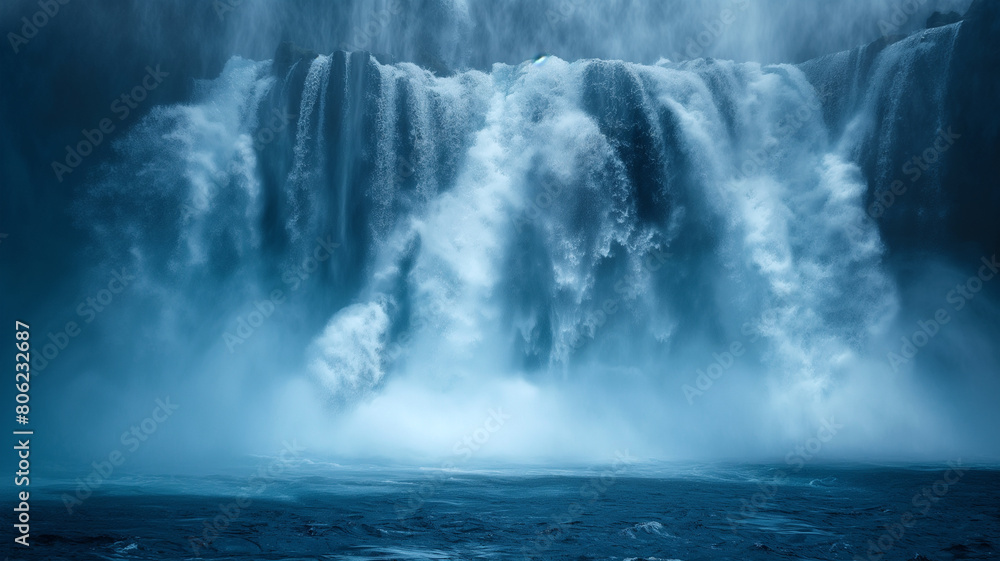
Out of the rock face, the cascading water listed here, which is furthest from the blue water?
the rock face

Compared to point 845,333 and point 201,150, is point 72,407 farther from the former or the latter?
point 845,333

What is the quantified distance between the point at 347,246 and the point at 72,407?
1027 cm

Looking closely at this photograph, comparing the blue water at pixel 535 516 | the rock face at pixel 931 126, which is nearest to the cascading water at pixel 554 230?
the rock face at pixel 931 126

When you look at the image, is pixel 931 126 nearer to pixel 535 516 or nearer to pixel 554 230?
pixel 554 230

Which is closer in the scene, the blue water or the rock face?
the blue water

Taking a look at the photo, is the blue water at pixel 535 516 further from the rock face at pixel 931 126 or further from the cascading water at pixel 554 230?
the rock face at pixel 931 126

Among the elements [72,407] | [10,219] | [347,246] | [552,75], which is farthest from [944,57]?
[10,219]

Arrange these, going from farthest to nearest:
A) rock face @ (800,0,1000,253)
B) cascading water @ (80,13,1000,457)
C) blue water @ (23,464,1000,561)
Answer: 1. cascading water @ (80,13,1000,457)
2. rock face @ (800,0,1000,253)
3. blue water @ (23,464,1000,561)

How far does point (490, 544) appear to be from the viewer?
38.0 feet

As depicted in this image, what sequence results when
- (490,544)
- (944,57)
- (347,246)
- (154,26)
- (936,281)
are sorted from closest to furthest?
(490,544)
(944,57)
(936,281)
(347,246)
(154,26)

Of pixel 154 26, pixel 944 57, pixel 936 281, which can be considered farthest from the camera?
pixel 154 26

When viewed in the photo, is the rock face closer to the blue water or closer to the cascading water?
the cascading water

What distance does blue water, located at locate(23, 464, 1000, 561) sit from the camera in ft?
36.9

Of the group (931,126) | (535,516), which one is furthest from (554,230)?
(535,516)
